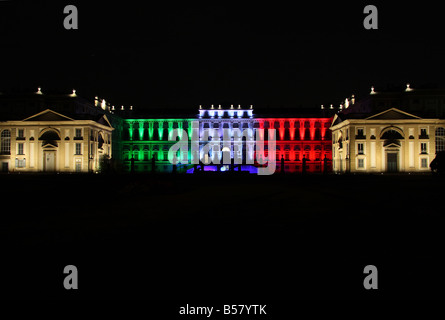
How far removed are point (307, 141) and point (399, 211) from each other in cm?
6155

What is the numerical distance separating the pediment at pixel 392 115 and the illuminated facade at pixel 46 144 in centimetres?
4595

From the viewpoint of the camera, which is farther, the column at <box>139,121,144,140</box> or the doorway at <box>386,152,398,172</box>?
the column at <box>139,121,144,140</box>

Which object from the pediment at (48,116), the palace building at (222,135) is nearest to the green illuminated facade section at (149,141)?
the palace building at (222,135)

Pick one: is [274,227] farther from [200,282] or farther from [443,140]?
[443,140]

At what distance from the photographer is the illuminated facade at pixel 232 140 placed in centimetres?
7012

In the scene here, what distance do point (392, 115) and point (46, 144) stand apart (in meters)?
56.9

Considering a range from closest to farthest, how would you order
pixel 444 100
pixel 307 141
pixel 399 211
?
pixel 399 211 < pixel 444 100 < pixel 307 141

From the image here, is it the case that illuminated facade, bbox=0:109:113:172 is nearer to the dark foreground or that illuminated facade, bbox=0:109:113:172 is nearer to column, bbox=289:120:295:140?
column, bbox=289:120:295:140

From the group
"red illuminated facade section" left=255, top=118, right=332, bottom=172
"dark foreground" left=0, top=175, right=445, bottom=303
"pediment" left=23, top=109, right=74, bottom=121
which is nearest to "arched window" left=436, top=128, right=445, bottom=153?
"red illuminated facade section" left=255, top=118, right=332, bottom=172

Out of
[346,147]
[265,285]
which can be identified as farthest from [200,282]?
[346,147]

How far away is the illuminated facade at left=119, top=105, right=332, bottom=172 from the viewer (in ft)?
230

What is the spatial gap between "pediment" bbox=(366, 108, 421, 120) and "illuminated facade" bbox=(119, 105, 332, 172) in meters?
20.8

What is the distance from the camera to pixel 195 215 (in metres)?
9.57
